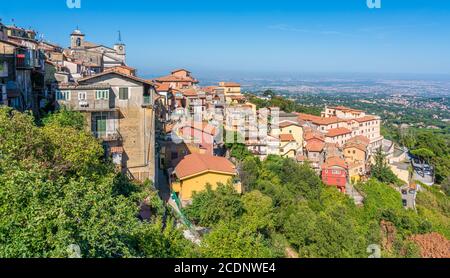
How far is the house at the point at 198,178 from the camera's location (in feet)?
58.4

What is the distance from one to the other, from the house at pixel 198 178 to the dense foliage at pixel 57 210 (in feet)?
25.6

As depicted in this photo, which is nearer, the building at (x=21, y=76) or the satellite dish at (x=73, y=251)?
the satellite dish at (x=73, y=251)

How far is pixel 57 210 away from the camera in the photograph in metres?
5.84

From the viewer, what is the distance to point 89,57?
29047 millimetres

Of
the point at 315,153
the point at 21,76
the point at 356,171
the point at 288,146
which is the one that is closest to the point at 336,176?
the point at 315,153

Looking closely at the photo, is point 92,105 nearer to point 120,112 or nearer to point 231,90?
point 120,112

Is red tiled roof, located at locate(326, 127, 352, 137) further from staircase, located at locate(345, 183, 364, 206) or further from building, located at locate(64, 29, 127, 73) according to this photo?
building, located at locate(64, 29, 127, 73)

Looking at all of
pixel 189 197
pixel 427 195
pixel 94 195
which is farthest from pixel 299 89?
pixel 94 195

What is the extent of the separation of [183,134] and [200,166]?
428 cm

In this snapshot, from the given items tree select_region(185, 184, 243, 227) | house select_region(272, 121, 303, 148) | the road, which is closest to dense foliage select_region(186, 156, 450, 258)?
tree select_region(185, 184, 243, 227)

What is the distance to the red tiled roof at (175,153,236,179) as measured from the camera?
58.7 feet

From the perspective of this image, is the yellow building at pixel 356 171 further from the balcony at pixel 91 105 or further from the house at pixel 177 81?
the balcony at pixel 91 105

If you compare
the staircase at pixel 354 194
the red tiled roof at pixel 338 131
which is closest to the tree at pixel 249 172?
the staircase at pixel 354 194
